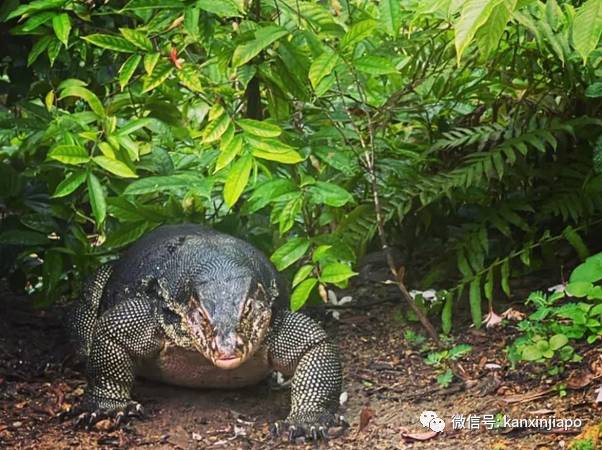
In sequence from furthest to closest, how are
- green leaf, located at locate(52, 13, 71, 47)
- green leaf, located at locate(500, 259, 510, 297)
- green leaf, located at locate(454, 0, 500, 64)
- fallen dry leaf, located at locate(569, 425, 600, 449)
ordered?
1. green leaf, located at locate(500, 259, 510, 297)
2. green leaf, located at locate(52, 13, 71, 47)
3. fallen dry leaf, located at locate(569, 425, 600, 449)
4. green leaf, located at locate(454, 0, 500, 64)

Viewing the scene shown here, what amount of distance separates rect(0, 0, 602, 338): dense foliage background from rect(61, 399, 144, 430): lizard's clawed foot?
79 cm

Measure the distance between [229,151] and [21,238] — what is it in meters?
1.56

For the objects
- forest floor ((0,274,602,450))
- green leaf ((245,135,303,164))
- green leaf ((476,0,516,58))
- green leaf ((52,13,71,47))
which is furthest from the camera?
green leaf ((52,13,71,47))

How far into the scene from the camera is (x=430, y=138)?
554 cm

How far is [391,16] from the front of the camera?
4188 mm

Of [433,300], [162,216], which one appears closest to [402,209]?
[433,300]

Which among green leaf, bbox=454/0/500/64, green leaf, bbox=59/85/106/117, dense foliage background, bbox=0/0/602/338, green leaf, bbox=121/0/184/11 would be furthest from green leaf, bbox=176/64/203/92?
green leaf, bbox=454/0/500/64

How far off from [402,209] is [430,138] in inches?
21.9

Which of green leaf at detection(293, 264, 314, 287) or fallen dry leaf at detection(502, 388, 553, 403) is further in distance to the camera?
green leaf at detection(293, 264, 314, 287)

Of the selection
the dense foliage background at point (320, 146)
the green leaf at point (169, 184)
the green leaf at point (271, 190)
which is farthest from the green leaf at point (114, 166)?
the green leaf at point (271, 190)

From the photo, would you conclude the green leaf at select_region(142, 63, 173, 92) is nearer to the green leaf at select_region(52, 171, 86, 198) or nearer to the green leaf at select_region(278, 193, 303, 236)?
the green leaf at select_region(52, 171, 86, 198)

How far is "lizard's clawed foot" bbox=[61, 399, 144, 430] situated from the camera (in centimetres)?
430

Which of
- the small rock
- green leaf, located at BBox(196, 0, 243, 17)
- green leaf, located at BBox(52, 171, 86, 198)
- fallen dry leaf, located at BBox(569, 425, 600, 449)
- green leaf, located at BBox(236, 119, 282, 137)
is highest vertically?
green leaf, located at BBox(196, 0, 243, 17)

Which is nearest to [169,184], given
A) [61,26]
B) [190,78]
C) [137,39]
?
[190,78]
